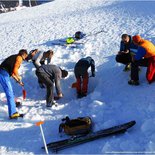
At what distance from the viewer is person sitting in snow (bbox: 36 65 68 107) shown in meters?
9.62

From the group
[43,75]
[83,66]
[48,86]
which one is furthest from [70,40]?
[48,86]

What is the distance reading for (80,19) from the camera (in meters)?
17.4

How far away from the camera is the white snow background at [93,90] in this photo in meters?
7.71

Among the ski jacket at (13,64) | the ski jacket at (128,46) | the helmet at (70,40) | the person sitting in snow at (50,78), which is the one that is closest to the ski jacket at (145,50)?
the ski jacket at (128,46)

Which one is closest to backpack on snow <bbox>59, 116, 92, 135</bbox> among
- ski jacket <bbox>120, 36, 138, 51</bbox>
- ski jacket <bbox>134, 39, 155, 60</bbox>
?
ski jacket <bbox>134, 39, 155, 60</bbox>

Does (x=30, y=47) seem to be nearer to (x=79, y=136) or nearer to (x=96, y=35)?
(x=96, y=35)

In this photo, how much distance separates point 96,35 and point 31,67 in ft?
11.9

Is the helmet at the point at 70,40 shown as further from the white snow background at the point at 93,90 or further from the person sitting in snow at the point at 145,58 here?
the person sitting in snow at the point at 145,58

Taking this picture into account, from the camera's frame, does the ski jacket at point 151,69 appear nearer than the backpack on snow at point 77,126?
No

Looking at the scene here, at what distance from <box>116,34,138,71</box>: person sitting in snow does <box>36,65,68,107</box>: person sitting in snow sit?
74.4 inches

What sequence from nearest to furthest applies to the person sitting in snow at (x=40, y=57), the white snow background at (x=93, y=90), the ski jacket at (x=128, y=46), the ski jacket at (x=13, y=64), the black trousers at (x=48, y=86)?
the white snow background at (x=93, y=90) → the ski jacket at (x=13, y=64) → the black trousers at (x=48, y=86) → the ski jacket at (x=128, y=46) → the person sitting in snow at (x=40, y=57)

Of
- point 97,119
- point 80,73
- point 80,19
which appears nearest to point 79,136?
point 97,119

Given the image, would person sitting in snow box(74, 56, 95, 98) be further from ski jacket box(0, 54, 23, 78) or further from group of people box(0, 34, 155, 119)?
ski jacket box(0, 54, 23, 78)

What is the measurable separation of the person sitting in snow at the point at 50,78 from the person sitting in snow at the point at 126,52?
74.4 inches
